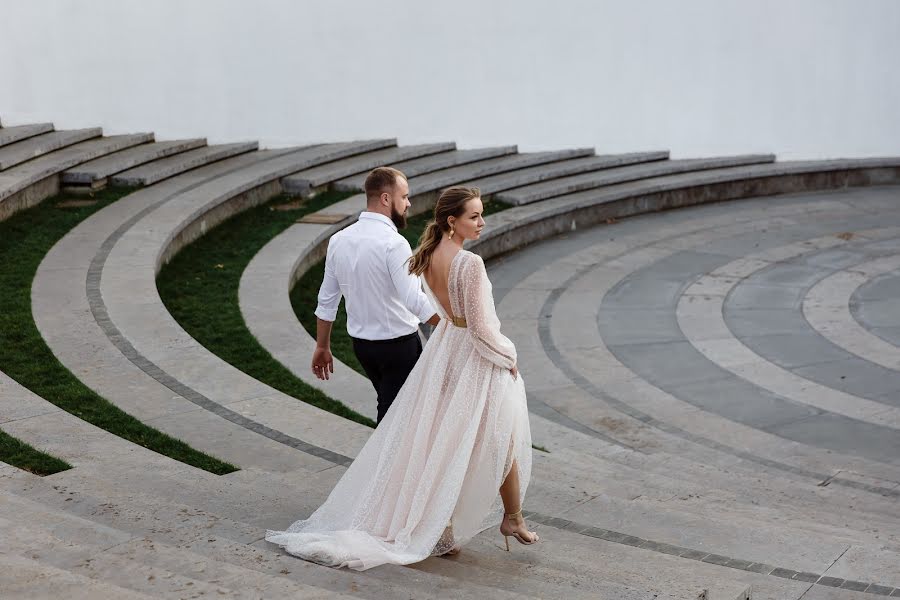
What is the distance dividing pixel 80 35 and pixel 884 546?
1130cm

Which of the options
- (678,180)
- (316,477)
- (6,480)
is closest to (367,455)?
(316,477)

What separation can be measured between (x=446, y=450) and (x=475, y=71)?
11.4 m

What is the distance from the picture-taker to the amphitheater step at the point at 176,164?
39.9 ft

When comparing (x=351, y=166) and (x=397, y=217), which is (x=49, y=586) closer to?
(x=397, y=217)

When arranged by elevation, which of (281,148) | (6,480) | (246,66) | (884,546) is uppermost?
(246,66)

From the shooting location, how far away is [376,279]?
16.4ft

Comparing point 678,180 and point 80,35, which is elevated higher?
point 80,35

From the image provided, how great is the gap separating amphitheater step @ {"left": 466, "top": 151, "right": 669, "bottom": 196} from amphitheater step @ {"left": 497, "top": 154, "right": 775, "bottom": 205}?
81 millimetres

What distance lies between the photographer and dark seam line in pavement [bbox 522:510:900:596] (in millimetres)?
4262

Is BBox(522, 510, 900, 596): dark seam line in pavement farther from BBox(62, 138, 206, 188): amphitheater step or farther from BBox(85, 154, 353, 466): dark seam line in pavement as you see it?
BBox(62, 138, 206, 188): amphitheater step

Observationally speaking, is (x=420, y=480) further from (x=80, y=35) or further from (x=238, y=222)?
(x=80, y=35)

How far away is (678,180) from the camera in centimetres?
1534

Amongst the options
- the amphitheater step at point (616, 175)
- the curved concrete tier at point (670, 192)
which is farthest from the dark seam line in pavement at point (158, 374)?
the amphitheater step at point (616, 175)

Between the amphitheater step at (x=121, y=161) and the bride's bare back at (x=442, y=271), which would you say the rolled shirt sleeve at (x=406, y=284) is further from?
the amphitheater step at (x=121, y=161)
